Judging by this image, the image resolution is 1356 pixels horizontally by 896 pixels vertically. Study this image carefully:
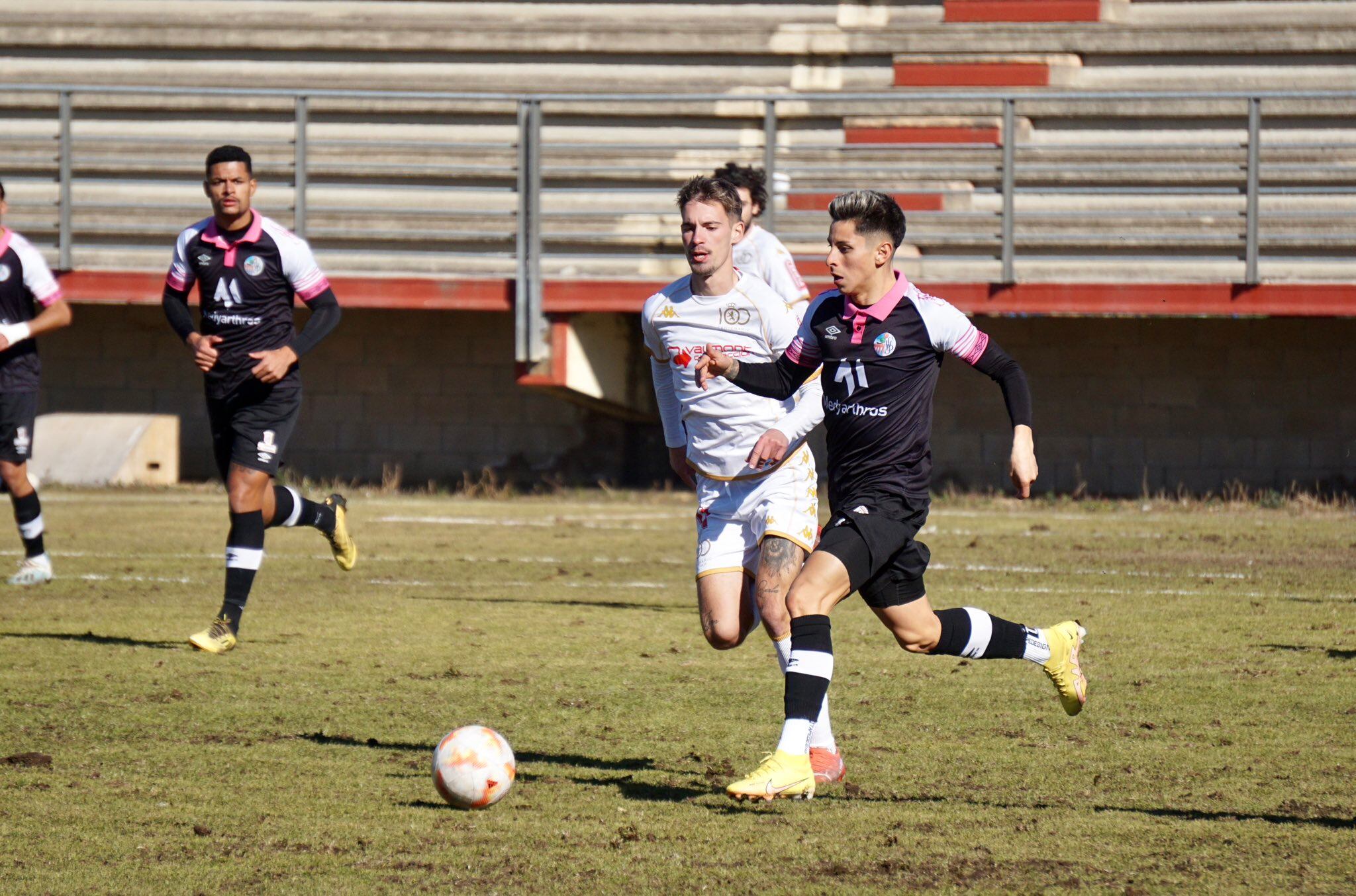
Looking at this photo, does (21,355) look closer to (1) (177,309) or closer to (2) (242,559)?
(1) (177,309)

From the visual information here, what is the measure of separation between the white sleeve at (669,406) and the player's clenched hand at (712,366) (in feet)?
3.03

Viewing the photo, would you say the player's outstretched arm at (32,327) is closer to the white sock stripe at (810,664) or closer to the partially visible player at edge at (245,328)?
the partially visible player at edge at (245,328)

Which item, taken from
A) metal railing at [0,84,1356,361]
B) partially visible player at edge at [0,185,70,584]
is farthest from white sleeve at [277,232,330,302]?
metal railing at [0,84,1356,361]

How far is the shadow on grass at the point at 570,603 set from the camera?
944 cm

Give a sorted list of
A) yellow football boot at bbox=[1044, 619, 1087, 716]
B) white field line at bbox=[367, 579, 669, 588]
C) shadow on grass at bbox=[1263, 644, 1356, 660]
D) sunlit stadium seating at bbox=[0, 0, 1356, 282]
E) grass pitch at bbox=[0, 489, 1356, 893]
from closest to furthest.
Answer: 1. grass pitch at bbox=[0, 489, 1356, 893]
2. yellow football boot at bbox=[1044, 619, 1087, 716]
3. shadow on grass at bbox=[1263, 644, 1356, 660]
4. white field line at bbox=[367, 579, 669, 588]
5. sunlit stadium seating at bbox=[0, 0, 1356, 282]

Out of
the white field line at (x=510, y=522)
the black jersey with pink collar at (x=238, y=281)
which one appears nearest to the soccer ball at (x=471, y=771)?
the black jersey with pink collar at (x=238, y=281)

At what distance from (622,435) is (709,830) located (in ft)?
43.4

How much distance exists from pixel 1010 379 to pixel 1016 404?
0.09 meters

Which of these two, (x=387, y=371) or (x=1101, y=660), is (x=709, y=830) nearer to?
(x=1101, y=660)

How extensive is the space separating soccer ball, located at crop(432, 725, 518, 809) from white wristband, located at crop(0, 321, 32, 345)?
5.70m

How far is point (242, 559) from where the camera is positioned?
26.4 ft

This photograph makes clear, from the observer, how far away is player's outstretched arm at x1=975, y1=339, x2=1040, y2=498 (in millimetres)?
5305

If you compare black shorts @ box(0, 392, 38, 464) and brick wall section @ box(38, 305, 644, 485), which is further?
brick wall section @ box(38, 305, 644, 485)

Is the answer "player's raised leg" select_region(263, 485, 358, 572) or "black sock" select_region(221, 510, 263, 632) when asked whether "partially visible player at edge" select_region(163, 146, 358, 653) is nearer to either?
"black sock" select_region(221, 510, 263, 632)
